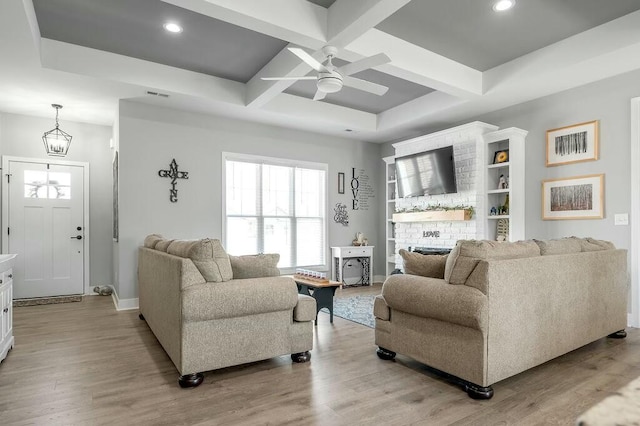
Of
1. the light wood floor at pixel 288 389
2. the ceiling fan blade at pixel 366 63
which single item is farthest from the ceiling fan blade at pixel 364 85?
the light wood floor at pixel 288 389

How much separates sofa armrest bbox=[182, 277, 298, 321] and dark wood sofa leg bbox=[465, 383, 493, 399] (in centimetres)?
136

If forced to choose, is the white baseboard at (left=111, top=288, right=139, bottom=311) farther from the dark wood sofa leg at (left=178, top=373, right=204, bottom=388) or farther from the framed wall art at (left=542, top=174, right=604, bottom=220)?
the framed wall art at (left=542, top=174, right=604, bottom=220)

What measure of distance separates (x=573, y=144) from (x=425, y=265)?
10.1 feet

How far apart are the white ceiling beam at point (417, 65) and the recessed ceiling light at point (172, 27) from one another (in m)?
1.69

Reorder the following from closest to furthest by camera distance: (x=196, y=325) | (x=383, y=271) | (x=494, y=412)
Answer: (x=494, y=412) → (x=196, y=325) → (x=383, y=271)

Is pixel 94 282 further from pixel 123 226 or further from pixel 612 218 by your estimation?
pixel 612 218

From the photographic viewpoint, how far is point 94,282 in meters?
6.15

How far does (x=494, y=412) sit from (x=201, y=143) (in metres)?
5.06

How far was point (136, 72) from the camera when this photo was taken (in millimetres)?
4551

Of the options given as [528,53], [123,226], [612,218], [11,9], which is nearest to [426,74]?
[528,53]

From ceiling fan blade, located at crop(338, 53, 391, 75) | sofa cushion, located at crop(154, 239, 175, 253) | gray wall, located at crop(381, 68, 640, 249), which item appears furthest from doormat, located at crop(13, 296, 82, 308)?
gray wall, located at crop(381, 68, 640, 249)

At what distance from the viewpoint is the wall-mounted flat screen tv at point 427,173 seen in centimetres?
559

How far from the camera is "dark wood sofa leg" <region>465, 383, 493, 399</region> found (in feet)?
7.73

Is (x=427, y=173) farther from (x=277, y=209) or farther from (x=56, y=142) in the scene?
(x=56, y=142)
